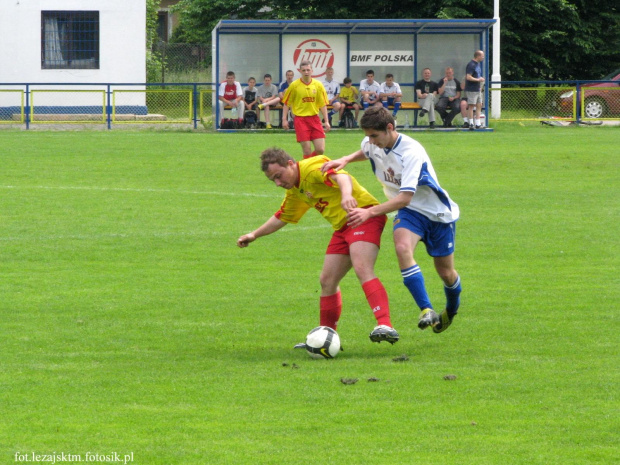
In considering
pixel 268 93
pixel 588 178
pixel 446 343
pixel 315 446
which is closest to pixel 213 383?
pixel 315 446

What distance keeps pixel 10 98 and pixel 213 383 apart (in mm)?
26064

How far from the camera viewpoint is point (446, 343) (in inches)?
274

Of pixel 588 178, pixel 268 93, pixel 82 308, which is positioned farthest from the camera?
pixel 268 93

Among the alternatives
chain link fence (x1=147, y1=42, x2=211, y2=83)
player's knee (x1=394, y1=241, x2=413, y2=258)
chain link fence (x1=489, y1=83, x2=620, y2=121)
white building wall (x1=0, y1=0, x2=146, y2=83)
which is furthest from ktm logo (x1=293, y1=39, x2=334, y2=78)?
player's knee (x1=394, y1=241, x2=413, y2=258)

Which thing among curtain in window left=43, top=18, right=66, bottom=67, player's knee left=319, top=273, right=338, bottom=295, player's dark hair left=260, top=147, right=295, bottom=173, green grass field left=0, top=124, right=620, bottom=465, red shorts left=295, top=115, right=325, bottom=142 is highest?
curtain in window left=43, top=18, right=66, bottom=67

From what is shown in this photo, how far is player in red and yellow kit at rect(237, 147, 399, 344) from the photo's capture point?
6.58 m

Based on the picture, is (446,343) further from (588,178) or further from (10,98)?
(10,98)

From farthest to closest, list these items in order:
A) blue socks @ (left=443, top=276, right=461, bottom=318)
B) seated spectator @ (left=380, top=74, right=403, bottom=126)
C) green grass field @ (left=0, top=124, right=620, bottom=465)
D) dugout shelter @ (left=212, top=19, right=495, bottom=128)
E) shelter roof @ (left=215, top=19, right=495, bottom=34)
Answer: dugout shelter @ (left=212, top=19, right=495, bottom=128) → shelter roof @ (left=215, top=19, right=495, bottom=34) → seated spectator @ (left=380, top=74, right=403, bottom=126) → blue socks @ (left=443, top=276, right=461, bottom=318) → green grass field @ (left=0, top=124, right=620, bottom=465)

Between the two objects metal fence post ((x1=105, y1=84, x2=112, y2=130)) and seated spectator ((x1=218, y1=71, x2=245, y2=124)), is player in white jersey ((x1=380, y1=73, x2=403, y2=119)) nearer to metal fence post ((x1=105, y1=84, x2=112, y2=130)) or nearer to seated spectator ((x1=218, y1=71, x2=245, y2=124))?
seated spectator ((x1=218, y1=71, x2=245, y2=124))

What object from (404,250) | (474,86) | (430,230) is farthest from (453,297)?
(474,86)

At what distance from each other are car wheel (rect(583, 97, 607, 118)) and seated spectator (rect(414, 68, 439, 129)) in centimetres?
505

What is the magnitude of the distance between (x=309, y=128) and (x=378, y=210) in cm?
1295

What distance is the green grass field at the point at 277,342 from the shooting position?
15.9ft

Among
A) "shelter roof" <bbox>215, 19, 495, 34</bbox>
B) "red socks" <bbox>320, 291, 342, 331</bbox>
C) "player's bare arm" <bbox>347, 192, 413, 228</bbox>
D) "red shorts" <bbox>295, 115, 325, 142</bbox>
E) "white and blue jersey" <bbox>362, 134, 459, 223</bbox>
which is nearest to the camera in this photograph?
"player's bare arm" <bbox>347, 192, 413, 228</bbox>
